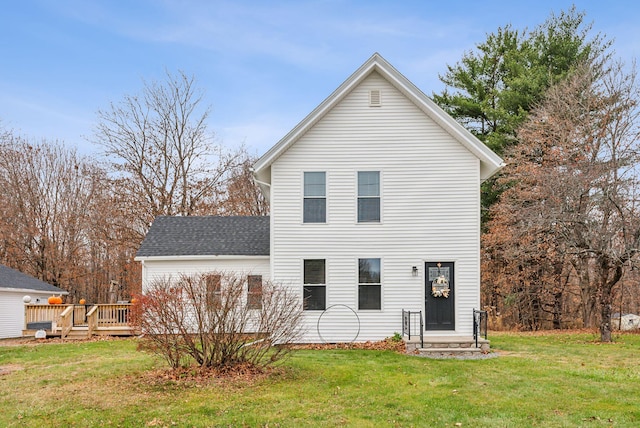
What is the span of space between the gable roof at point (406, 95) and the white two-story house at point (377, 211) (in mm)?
29

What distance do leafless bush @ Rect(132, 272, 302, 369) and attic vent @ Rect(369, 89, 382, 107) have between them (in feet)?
23.3

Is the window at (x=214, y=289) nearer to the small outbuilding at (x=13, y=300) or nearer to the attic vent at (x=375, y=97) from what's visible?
the attic vent at (x=375, y=97)

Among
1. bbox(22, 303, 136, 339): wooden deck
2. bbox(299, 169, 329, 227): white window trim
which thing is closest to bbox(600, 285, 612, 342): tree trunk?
bbox(299, 169, 329, 227): white window trim

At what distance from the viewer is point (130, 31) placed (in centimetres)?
1861

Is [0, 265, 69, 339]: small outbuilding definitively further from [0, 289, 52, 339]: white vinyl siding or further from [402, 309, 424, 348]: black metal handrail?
[402, 309, 424, 348]: black metal handrail

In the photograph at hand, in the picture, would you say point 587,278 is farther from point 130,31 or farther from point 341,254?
point 130,31

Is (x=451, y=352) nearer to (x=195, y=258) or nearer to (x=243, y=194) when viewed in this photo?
(x=195, y=258)

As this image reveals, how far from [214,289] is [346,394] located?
2.87 meters

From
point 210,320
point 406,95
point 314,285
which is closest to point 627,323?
point 406,95

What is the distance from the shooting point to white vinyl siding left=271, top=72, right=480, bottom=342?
1430 cm

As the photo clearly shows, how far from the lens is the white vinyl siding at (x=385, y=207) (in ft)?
46.9

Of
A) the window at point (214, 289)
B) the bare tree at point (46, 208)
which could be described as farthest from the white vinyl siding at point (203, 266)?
the bare tree at point (46, 208)

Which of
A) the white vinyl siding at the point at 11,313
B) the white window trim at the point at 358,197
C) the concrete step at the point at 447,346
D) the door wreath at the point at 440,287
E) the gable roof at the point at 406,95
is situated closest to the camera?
the concrete step at the point at 447,346

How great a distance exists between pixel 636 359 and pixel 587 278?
32.5 feet
